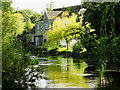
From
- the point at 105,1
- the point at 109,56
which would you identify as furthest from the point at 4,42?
the point at 109,56

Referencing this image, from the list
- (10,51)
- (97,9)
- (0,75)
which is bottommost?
(0,75)

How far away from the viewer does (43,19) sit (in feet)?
178

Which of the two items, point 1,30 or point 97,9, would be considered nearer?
point 1,30

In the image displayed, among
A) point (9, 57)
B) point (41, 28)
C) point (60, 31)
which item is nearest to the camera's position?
point (9, 57)

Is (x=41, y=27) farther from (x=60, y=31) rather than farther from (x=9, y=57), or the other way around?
(x=9, y=57)

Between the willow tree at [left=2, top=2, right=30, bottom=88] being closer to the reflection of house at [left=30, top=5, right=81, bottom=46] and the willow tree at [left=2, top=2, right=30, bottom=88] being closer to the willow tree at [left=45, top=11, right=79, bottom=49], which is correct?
the willow tree at [left=45, top=11, right=79, bottom=49]

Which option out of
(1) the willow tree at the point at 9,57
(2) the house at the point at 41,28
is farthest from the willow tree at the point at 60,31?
(1) the willow tree at the point at 9,57

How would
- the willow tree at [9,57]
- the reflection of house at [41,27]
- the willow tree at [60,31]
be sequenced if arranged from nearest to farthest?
the willow tree at [9,57] < the willow tree at [60,31] < the reflection of house at [41,27]

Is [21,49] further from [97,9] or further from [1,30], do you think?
[97,9]

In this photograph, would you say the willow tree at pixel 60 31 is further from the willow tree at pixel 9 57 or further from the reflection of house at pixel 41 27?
the willow tree at pixel 9 57

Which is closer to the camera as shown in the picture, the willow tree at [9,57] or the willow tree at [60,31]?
the willow tree at [9,57]

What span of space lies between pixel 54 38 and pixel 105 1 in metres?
27.9

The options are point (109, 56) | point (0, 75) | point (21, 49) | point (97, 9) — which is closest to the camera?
point (0, 75)

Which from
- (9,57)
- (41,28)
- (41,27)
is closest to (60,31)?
(41,28)
